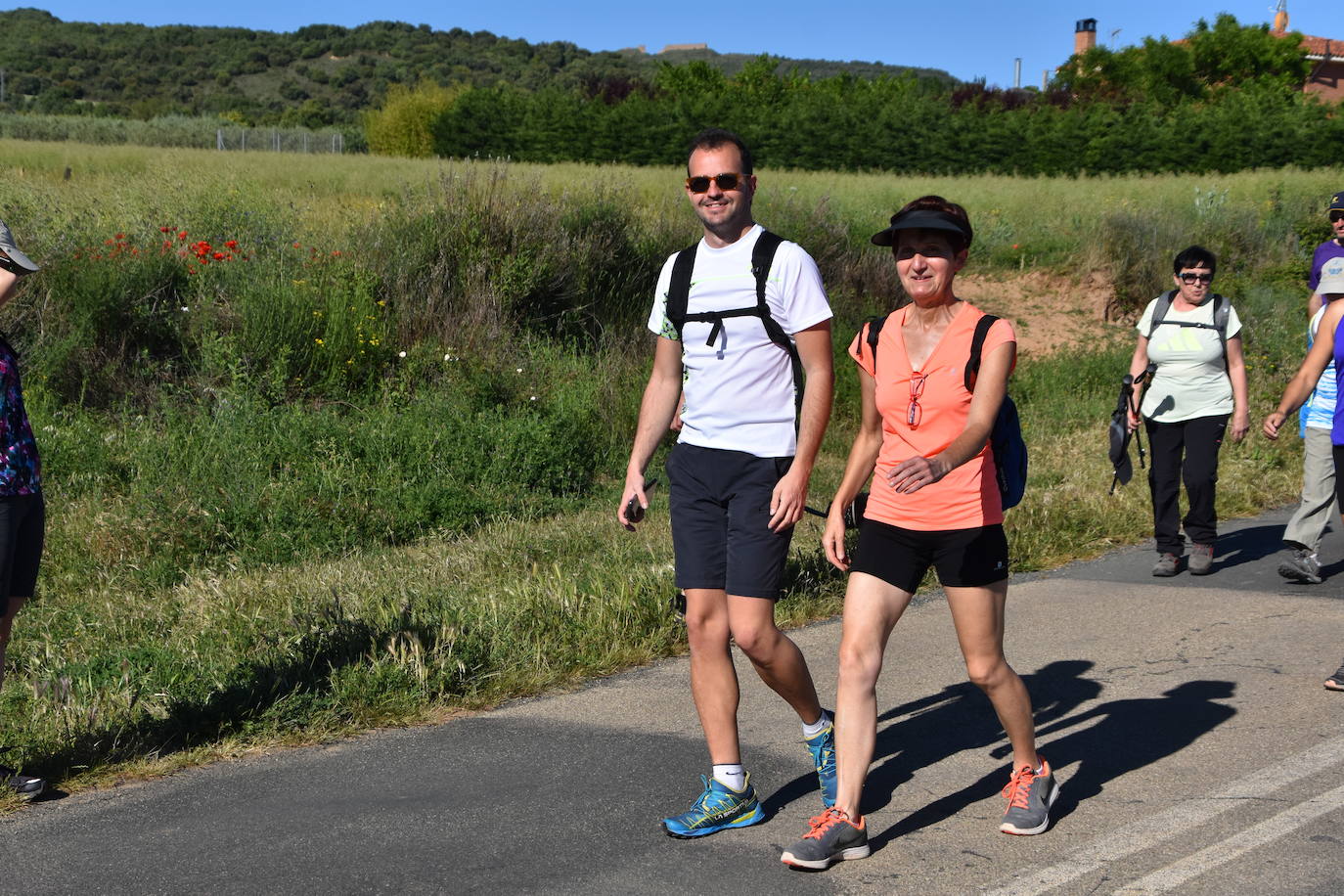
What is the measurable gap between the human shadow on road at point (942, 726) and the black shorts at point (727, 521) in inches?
32.0

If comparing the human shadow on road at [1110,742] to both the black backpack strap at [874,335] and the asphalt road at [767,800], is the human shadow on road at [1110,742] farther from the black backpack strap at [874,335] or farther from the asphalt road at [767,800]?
the black backpack strap at [874,335]

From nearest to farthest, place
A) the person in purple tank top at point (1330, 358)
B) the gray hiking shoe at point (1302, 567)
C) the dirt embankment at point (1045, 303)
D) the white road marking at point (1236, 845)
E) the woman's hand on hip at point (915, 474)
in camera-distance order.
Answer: the woman's hand on hip at point (915, 474), the white road marking at point (1236, 845), the person in purple tank top at point (1330, 358), the gray hiking shoe at point (1302, 567), the dirt embankment at point (1045, 303)

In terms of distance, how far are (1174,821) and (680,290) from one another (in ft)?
7.24

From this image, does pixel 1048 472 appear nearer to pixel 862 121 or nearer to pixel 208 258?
pixel 208 258

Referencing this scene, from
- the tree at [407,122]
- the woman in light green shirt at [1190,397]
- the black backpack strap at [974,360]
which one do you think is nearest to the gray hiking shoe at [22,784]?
the black backpack strap at [974,360]

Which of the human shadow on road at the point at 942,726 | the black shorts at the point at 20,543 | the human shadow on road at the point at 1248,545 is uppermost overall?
the black shorts at the point at 20,543

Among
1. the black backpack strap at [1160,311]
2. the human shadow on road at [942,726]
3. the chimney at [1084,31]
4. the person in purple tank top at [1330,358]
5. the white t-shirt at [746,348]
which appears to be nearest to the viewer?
the white t-shirt at [746,348]

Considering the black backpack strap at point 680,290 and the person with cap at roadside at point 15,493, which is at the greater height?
the black backpack strap at point 680,290

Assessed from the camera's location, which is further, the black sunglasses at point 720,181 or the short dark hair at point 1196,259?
the short dark hair at point 1196,259

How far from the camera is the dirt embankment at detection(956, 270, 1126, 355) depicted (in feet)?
65.1

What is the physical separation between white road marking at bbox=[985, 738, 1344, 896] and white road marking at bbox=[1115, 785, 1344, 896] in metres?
0.13

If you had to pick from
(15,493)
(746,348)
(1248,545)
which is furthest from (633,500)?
(1248,545)

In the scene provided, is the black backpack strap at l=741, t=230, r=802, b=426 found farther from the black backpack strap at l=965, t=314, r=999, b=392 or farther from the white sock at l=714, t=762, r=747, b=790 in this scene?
the white sock at l=714, t=762, r=747, b=790

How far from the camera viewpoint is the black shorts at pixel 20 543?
4281mm
